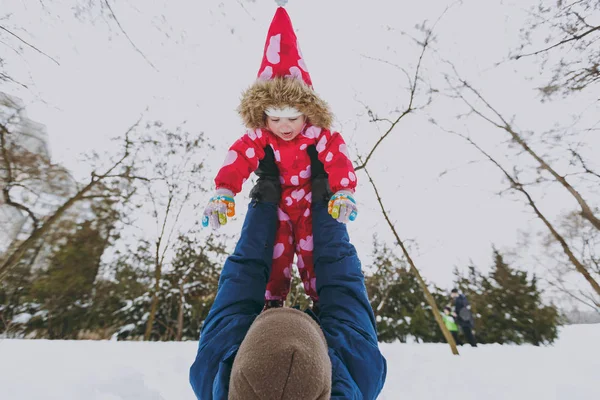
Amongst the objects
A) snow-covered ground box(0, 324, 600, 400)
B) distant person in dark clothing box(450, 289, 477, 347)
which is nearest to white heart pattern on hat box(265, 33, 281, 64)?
snow-covered ground box(0, 324, 600, 400)

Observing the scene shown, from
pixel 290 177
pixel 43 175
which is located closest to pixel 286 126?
pixel 290 177

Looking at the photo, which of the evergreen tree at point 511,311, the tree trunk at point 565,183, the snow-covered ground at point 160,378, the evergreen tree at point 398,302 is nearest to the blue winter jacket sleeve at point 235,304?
the snow-covered ground at point 160,378

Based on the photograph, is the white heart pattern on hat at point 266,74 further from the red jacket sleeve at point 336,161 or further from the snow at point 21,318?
the snow at point 21,318

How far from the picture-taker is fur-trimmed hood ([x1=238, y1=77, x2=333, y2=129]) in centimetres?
175

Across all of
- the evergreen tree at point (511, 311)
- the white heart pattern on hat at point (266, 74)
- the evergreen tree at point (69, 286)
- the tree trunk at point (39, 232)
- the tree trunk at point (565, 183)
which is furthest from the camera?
the evergreen tree at point (511, 311)

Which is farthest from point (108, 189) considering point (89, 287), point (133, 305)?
point (133, 305)

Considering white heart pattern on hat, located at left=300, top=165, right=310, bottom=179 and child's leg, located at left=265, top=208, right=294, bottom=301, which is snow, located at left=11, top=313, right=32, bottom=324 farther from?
white heart pattern on hat, located at left=300, top=165, right=310, bottom=179

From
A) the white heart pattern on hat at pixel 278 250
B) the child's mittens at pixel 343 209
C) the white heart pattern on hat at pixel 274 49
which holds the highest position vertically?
the white heart pattern on hat at pixel 274 49

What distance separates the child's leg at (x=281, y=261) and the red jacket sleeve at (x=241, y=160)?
36 cm

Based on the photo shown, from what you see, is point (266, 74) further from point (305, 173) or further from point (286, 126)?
point (305, 173)

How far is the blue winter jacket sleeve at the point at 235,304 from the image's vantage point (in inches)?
34.8

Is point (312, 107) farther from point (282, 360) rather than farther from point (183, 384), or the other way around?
point (183, 384)

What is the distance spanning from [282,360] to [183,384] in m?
2.79

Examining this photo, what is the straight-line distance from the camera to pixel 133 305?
15078mm
